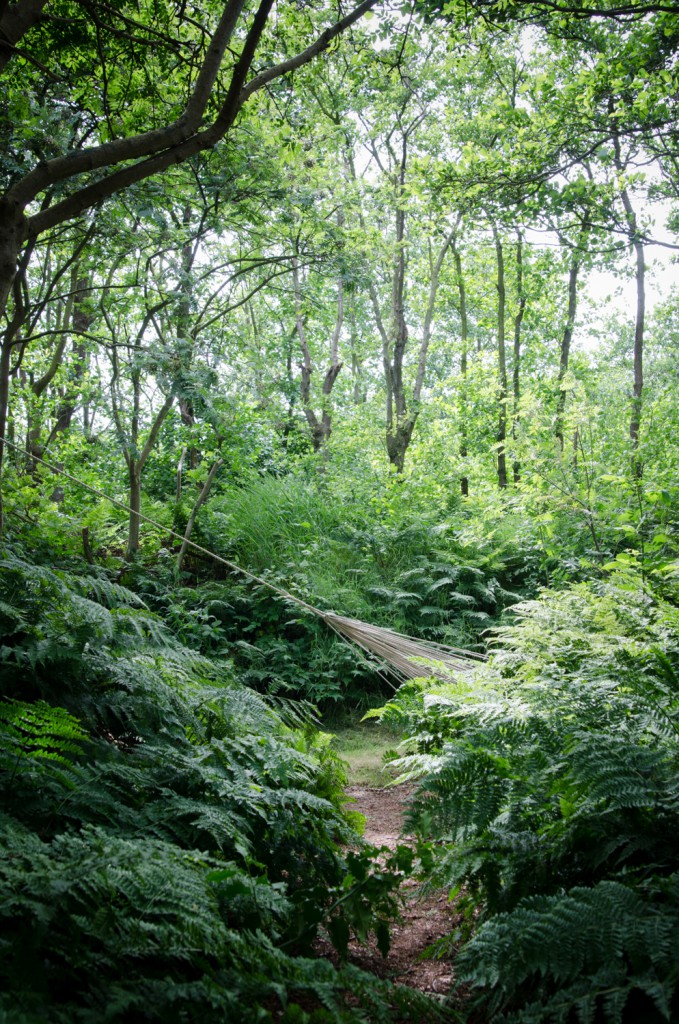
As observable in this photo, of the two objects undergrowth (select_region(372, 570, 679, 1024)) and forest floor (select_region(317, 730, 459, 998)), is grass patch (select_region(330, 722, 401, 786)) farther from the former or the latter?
undergrowth (select_region(372, 570, 679, 1024))

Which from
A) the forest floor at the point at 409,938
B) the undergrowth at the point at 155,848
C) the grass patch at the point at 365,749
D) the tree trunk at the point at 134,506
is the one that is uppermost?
the tree trunk at the point at 134,506

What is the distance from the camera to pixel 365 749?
4.73 m

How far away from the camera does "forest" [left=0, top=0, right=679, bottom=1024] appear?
4.50ft

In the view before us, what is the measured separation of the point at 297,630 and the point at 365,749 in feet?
4.39

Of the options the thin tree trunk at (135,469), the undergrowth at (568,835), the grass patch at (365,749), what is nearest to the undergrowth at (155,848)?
the undergrowth at (568,835)

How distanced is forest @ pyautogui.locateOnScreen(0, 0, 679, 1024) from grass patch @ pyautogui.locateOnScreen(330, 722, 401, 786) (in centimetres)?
7

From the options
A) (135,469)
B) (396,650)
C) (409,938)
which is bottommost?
(409,938)

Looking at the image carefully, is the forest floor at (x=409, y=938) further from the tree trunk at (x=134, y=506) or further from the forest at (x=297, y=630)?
the tree trunk at (x=134, y=506)

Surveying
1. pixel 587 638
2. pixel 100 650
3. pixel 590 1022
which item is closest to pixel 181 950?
pixel 590 1022

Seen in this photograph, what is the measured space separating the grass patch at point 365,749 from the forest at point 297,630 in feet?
0.22

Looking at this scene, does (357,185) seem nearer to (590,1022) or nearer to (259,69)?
(259,69)

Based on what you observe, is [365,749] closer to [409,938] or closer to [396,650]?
[396,650]

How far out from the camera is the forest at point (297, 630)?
1.37 metres

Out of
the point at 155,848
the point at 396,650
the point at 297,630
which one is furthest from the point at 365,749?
the point at 155,848
